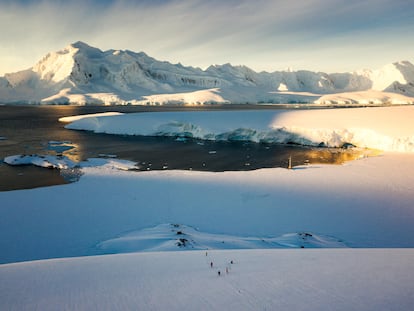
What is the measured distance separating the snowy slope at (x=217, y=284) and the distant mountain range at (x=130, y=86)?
93161 mm

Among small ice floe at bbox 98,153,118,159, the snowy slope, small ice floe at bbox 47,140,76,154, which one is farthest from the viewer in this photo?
small ice floe at bbox 47,140,76,154

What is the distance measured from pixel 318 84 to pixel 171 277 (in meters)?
201

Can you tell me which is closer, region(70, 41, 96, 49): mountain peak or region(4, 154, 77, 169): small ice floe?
region(4, 154, 77, 169): small ice floe

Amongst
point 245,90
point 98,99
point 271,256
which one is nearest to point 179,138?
point 271,256

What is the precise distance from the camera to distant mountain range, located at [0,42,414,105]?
101 metres

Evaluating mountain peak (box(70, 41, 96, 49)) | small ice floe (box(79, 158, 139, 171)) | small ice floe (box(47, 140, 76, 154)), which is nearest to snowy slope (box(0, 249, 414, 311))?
small ice floe (box(79, 158, 139, 171))

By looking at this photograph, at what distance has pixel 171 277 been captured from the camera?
3.08 meters

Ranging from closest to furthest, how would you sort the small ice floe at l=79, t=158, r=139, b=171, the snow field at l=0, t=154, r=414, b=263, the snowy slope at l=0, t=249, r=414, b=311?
the snowy slope at l=0, t=249, r=414, b=311, the snow field at l=0, t=154, r=414, b=263, the small ice floe at l=79, t=158, r=139, b=171

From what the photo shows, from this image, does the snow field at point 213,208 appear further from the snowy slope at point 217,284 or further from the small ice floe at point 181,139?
the small ice floe at point 181,139

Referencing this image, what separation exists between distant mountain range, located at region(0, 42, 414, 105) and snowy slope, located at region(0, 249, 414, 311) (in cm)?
9316

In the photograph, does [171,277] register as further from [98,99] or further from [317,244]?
[98,99]

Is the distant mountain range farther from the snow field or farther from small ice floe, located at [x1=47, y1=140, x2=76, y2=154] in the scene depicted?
the snow field

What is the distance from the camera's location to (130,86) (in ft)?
408

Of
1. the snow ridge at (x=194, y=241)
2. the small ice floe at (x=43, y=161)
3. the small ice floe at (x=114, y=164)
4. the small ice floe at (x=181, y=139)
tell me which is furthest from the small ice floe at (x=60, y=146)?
the snow ridge at (x=194, y=241)
